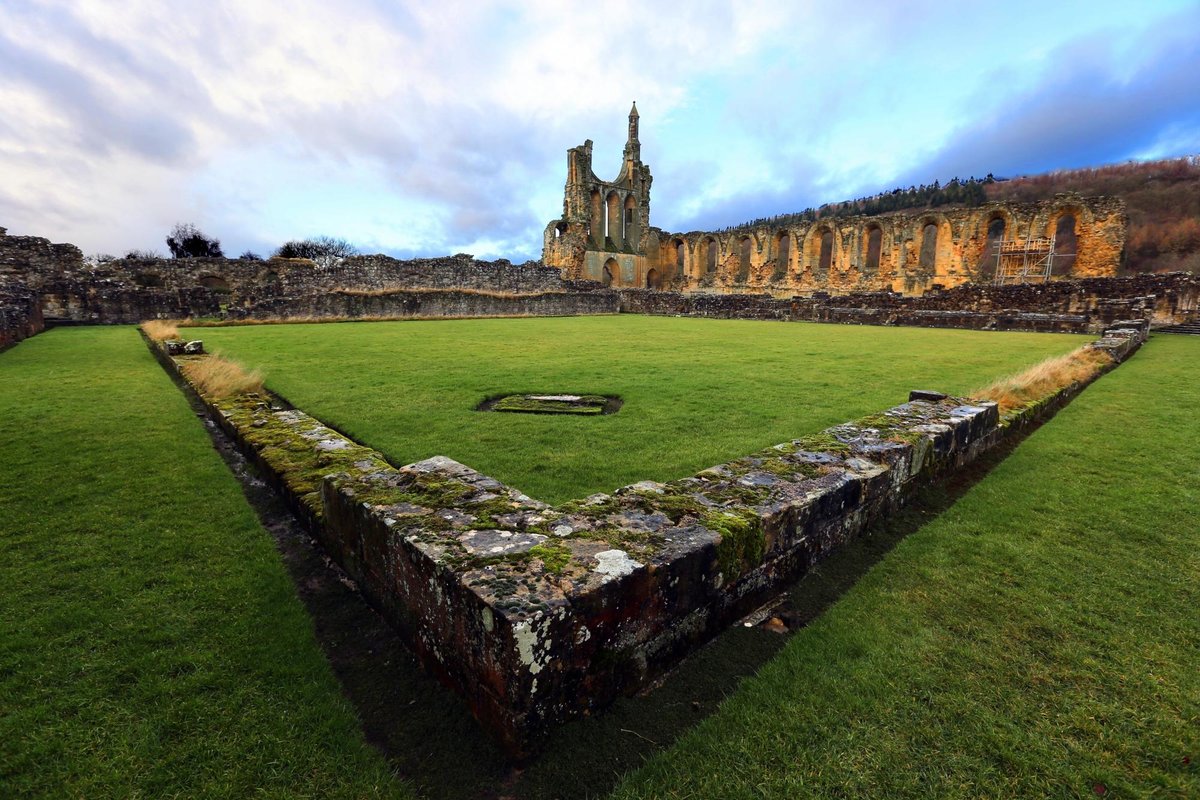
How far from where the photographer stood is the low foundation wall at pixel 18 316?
11.1 m

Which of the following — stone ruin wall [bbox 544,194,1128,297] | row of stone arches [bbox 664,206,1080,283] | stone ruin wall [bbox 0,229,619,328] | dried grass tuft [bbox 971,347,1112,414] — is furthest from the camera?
row of stone arches [bbox 664,206,1080,283]

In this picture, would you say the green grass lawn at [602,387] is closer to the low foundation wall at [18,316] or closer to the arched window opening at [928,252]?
the low foundation wall at [18,316]

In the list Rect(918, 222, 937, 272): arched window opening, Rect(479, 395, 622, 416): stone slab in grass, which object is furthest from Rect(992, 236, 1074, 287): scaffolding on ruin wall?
Rect(479, 395, 622, 416): stone slab in grass

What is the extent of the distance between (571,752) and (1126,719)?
1797 mm

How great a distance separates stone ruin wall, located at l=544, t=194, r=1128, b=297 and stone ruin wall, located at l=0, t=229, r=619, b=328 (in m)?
9.14

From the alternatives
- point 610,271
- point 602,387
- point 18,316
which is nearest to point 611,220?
point 610,271

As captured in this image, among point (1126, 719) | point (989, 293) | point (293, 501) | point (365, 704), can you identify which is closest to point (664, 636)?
point (365, 704)

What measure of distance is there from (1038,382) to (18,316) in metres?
19.1

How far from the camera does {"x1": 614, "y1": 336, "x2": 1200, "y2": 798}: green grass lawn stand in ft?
5.28

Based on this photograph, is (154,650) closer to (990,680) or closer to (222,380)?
(990,680)

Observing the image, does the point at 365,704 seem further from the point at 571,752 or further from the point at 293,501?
the point at 293,501

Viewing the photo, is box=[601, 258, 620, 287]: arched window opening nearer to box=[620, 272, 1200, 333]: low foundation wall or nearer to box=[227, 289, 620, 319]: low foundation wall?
box=[227, 289, 620, 319]: low foundation wall

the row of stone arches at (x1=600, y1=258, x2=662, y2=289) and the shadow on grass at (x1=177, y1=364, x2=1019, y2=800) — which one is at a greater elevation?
the row of stone arches at (x1=600, y1=258, x2=662, y2=289)

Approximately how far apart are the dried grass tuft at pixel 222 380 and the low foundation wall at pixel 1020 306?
21.0 m
